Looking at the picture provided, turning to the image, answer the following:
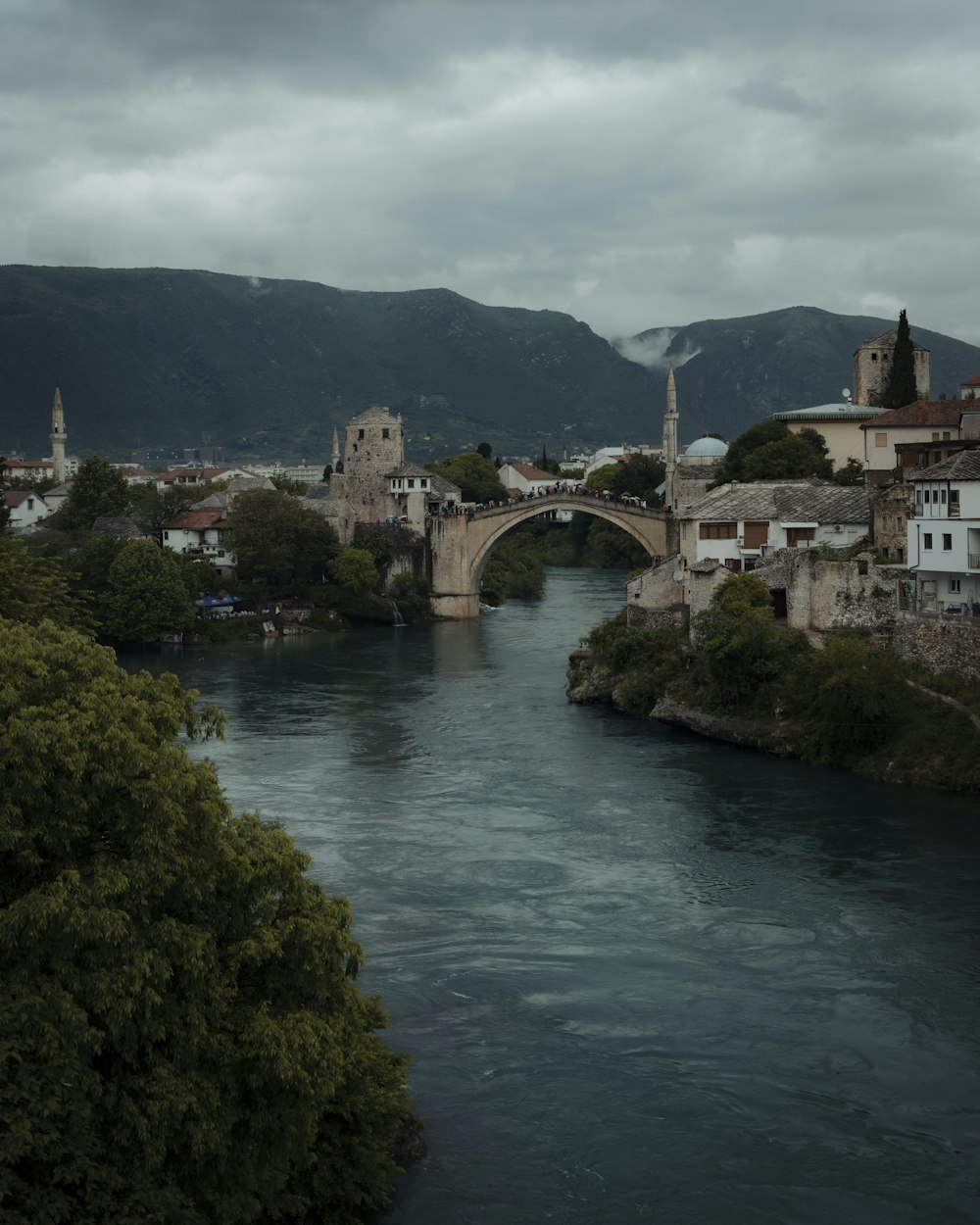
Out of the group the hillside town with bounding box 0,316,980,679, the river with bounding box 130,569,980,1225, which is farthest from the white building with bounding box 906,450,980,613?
the river with bounding box 130,569,980,1225

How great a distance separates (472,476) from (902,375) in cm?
4622

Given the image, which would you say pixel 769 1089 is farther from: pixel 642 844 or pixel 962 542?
pixel 962 542

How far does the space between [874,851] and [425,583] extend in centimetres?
4390

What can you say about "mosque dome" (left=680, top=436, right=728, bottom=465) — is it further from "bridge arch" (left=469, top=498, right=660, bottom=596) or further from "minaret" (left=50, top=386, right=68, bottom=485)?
"minaret" (left=50, top=386, right=68, bottom=485)

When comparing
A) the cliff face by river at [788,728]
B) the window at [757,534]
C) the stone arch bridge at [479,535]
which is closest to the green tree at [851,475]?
the window at [757,534]

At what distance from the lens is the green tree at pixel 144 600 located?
55125 millimetres

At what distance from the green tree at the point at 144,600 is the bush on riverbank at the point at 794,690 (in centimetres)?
1938

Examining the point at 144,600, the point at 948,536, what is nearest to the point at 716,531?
the point at 948,536

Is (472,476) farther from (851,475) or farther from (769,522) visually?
(769,522)

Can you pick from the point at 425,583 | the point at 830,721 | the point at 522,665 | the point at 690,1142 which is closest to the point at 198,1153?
the point at 690,1142

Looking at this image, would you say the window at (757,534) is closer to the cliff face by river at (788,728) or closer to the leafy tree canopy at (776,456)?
the cliff face by river at (788,728)

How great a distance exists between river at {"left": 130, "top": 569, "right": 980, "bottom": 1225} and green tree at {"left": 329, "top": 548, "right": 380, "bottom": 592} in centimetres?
2756

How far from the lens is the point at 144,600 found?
5544cm

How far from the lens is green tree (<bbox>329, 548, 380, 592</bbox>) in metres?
64.1
